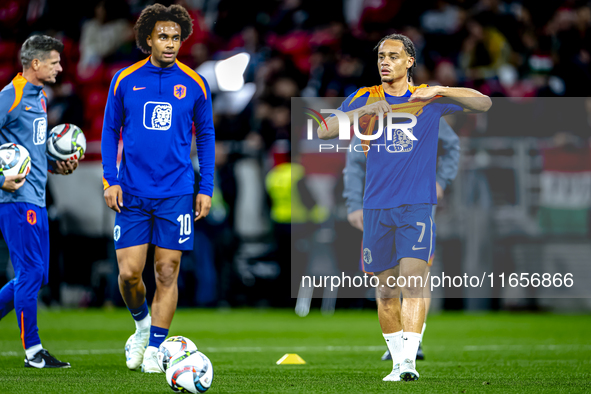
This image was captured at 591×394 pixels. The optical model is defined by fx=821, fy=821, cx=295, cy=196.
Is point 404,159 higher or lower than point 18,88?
lower

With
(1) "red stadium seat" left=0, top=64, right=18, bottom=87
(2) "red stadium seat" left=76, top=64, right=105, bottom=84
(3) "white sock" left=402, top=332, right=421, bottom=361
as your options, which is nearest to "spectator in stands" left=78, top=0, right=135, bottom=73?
(2) "red stadium seat" left=76, top=64, right=105, bottom=84

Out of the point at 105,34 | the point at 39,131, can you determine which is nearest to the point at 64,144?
the point at 39,131

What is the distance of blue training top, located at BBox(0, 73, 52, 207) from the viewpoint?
5953mm

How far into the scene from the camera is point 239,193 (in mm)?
12000

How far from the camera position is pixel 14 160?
5.82 m

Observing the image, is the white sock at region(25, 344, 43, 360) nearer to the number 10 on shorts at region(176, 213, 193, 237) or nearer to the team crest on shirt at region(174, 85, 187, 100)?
the number 10 on shorts at region(176, 213, 193, 237)

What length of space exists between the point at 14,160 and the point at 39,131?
0.40 m

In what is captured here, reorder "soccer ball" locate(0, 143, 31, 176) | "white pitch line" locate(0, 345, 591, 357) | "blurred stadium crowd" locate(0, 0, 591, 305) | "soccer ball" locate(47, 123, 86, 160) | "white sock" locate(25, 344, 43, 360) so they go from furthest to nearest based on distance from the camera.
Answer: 1. "blurred stadium crowd" locate(0, 0, 591, 305)
2. "white pitch line" locate(0, 345, 591, 357)
3. "soccer ball" locate(47, 123, 86, 160)
4. "white sock" locate(25, 344, 43, 360)
5. "soccer ball" locate(0, 143, 31, 176)

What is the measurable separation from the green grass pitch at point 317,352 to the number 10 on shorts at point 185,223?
1002 millimetres

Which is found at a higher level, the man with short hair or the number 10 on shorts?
the man with short hair

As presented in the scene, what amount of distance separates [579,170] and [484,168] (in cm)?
124

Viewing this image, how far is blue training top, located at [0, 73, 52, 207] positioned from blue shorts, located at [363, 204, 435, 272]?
245cm

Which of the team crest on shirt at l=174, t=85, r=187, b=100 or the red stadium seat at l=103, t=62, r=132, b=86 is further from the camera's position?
the red stadium seat at l=103, t=62, r=132, b=86

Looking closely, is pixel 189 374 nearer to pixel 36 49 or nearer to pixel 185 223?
pixel 185 223
